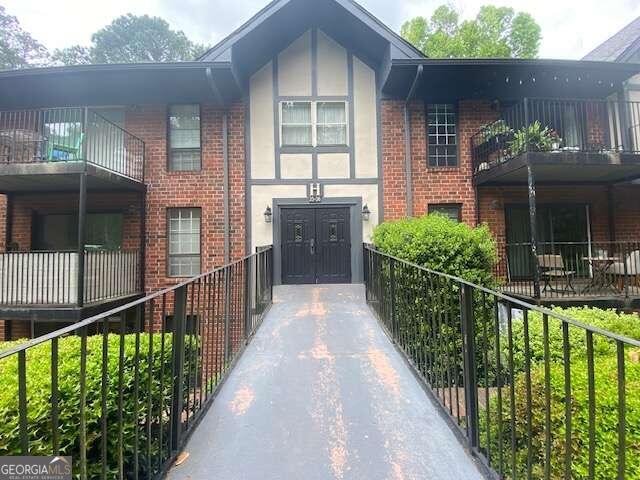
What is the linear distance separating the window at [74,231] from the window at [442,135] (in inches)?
321

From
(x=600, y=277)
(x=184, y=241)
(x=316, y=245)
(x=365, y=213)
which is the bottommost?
(x=600, y=277)

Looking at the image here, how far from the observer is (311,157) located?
964 cm

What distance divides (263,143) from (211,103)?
1633mm

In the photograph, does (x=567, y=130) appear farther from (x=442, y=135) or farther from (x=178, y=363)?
(x=178, y=363)

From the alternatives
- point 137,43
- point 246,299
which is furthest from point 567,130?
point 137,43

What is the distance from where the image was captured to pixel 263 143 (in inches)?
377

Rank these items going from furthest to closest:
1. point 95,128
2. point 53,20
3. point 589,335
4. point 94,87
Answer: point 53,20 < point 94,87 < point 95,128 < point 589,335

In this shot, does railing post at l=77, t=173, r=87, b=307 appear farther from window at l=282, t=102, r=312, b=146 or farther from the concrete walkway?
window at l=282, t=102, r=312, b=146

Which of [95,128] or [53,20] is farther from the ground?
[53,20]

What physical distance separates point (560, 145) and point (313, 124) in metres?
5.66

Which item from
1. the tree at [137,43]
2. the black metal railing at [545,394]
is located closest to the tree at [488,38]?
the tree at [137,43]

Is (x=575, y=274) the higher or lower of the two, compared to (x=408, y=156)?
lower

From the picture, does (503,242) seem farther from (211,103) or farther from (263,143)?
(211,103)

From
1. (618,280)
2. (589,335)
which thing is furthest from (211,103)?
(618,280)
